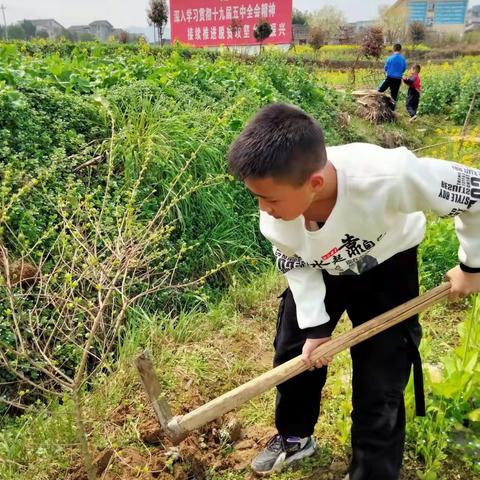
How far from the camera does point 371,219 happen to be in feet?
5.35

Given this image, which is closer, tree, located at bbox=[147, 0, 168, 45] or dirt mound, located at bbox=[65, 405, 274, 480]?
dirt mound, located at bbox=[65, 405, 274, 480]

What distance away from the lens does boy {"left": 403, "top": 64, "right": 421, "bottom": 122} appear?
475 inches

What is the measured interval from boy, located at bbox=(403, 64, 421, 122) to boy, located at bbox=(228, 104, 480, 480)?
11230 millimetres

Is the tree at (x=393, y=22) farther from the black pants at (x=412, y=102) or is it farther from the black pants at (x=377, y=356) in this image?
the black pants at (x=377, y=356)

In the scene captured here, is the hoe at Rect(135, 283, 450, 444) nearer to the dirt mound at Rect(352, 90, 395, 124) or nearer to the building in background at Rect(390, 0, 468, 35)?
the dirt mound at Rect(352, 90, 395, 124)

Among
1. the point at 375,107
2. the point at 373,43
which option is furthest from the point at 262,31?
the point at 375,107

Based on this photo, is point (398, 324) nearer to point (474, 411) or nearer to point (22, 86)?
point (474, 411)

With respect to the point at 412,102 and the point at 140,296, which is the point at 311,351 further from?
the point at 412,102

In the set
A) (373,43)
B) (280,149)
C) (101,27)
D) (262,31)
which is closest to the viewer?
(280,149)

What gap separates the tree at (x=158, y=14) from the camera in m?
25.4

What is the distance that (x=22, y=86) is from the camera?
3.62 m

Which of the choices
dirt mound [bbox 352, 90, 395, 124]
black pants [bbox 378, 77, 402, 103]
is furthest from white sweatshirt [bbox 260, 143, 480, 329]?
black pants [bbox 378, 77, 402, 103]

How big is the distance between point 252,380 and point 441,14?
5194cm

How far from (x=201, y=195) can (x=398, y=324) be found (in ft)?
7.65
